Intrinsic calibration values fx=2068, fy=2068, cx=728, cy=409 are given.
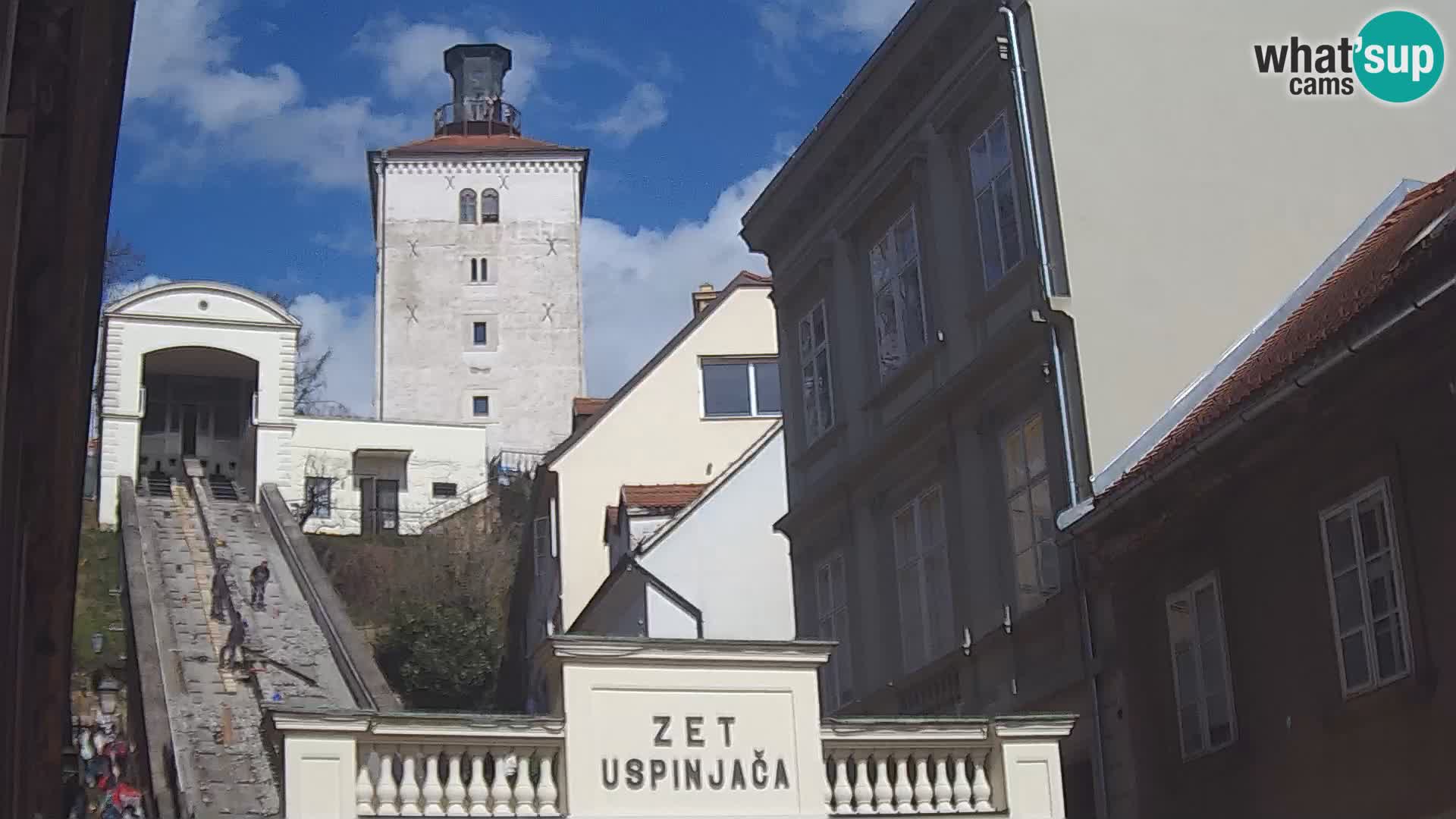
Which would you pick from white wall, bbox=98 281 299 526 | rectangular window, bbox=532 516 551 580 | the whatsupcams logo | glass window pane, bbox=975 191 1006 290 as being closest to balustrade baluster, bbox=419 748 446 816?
glass window pane, bbox=975 191 1006 290

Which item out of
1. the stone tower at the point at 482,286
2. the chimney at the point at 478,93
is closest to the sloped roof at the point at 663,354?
the stone tower at the point at 482,286

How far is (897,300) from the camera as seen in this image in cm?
2231

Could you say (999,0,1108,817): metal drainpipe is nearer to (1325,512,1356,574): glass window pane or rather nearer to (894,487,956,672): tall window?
(894,487,956,672): tall window

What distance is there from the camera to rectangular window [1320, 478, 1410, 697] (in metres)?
13.7

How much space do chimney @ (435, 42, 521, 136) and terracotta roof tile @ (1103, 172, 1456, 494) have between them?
78659 millimetres

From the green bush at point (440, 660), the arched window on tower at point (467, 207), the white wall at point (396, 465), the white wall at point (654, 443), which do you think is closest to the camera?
the white wall at point (654, 443)

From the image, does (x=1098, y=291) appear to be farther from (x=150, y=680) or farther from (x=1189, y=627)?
(x=150, y=680)

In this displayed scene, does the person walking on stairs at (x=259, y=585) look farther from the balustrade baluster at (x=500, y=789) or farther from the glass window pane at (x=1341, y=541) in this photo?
the glass window pane at (x=1341, y=541)

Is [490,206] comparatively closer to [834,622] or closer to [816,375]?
[816,375]

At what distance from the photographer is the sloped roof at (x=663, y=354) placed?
1500 inches

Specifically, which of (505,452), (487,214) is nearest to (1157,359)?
(505,452)

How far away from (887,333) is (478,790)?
10.9 meters

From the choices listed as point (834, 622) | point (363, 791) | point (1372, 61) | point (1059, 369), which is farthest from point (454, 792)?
point (834, 622)

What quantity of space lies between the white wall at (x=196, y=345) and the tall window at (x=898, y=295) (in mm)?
36615
